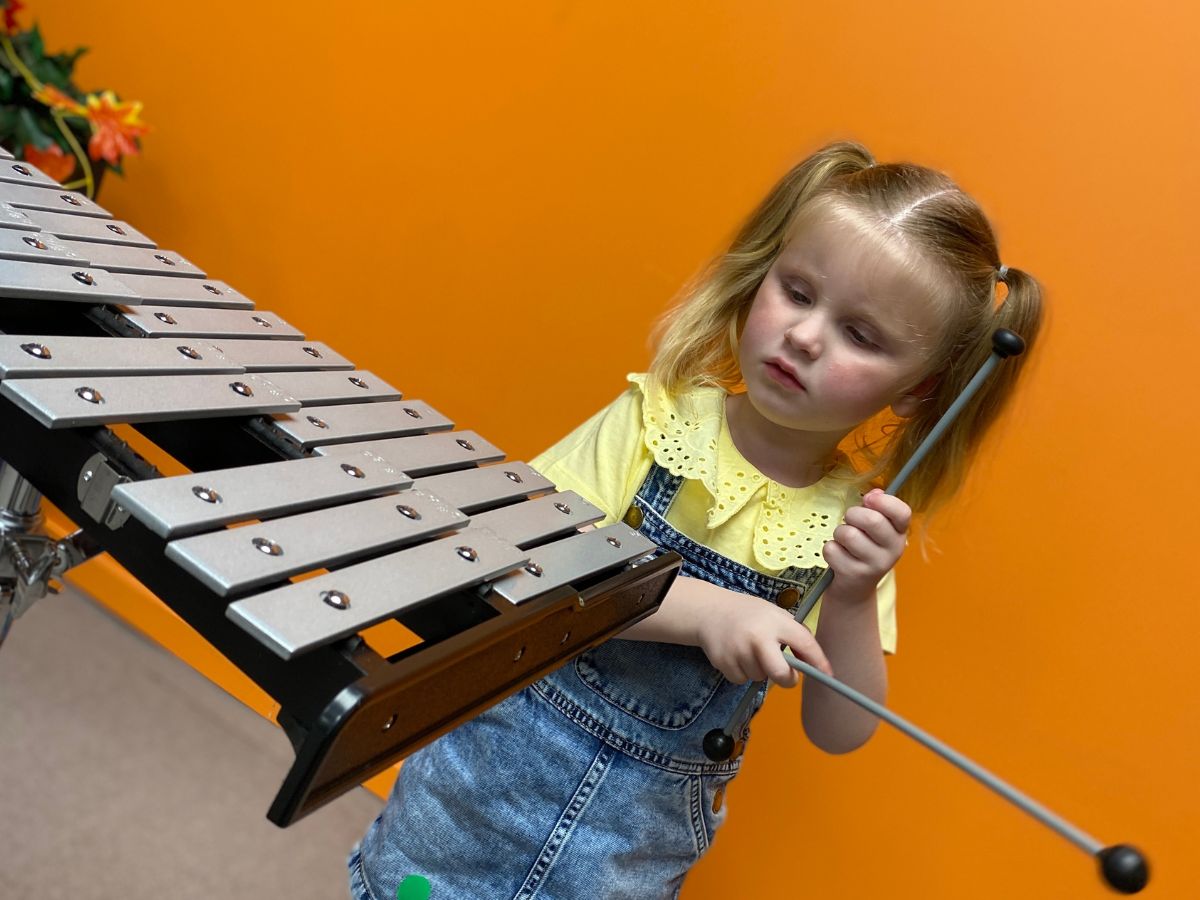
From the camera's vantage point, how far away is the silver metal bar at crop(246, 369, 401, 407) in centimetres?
91

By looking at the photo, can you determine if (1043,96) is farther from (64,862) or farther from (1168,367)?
(64,862)

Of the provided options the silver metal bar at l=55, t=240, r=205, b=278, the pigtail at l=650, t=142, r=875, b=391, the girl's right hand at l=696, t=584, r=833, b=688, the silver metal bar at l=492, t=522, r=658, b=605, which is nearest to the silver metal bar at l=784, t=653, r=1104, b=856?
the girl's right hand at l=696, t=584, r=833, b=688

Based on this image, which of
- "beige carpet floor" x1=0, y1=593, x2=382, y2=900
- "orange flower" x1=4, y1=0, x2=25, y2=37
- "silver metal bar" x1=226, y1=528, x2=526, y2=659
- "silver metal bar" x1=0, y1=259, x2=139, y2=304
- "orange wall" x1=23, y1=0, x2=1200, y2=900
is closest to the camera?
"silver metal bar" x1=226, y1=528, x2=526, y2=659

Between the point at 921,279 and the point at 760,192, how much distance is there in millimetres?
585

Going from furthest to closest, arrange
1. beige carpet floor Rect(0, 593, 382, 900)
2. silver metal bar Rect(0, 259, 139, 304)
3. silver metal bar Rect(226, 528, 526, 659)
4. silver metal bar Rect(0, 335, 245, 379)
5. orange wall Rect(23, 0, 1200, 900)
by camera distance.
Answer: beige carpet floor Rect(0, 593, 382, 900) < orange wall Rect(23, 0, 1200, 900) < silver metal bar Rect(0, 259, 139, 304) < silver metal bar Rect(0, 335, 245, 379) < silver metal bar Rect(226, 528, 526, 659)

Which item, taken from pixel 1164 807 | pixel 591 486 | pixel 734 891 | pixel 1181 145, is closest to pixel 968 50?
pixel 1181 145

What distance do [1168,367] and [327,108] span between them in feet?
4.19

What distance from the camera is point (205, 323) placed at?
0.95 meters

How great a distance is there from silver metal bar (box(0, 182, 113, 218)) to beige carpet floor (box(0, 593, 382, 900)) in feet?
2.91

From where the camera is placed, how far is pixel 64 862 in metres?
1.52

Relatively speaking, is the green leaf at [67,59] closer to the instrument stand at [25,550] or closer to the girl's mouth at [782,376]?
the instrument stand at [25,550]

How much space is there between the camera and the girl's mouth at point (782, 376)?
1.00m

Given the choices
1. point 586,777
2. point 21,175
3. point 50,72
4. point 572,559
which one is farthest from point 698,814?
point 50,72

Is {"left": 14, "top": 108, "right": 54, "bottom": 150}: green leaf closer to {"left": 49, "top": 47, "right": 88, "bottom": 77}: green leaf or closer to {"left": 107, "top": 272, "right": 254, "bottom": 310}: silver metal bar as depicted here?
{"left": 49, "top": 47, "right": 88, "bottom": 77}: green leaf
